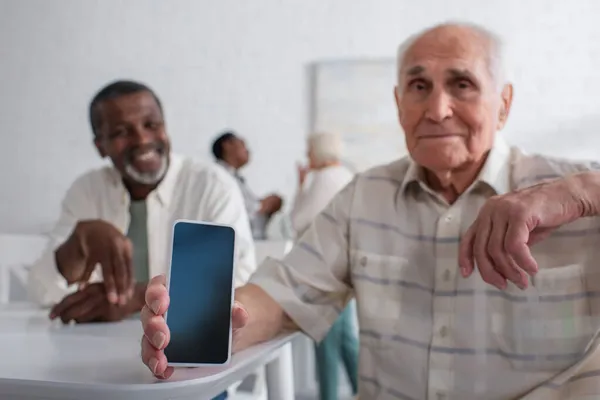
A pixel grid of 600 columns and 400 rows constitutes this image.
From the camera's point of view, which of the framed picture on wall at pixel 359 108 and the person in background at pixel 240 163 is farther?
the framed picture on wall at pixel 359 108

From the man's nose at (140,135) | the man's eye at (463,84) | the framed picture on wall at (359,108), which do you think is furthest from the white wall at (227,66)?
the man's eye at (463,84)

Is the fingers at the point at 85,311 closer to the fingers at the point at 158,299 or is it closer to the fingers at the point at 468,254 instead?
the fingers at the point at 158,299

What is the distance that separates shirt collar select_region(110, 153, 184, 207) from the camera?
1657 millimetres

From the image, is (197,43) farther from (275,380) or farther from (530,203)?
(530,203)

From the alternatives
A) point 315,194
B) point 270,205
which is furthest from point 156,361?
point 270,205

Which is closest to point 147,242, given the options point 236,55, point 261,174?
point 261,174

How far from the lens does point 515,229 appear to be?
2.51ft

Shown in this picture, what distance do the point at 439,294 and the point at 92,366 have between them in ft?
1.76

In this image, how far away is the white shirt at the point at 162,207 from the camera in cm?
150

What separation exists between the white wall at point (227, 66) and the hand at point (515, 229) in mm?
2374

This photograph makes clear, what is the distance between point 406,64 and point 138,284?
2.03ft

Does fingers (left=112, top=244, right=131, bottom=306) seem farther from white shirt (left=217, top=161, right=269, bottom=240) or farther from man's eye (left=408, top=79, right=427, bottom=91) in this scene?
white shirt (left=217, top=161, right=269, bottom=240)

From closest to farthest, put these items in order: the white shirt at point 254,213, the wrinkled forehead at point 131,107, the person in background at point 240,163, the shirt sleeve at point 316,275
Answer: the shirt sleeve at point 316,275 → the wrinkled forehead at point 131,107 → the white shirt at point 254,213 → the person in background at point 240,163

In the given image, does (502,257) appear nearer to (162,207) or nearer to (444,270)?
(444,270)
